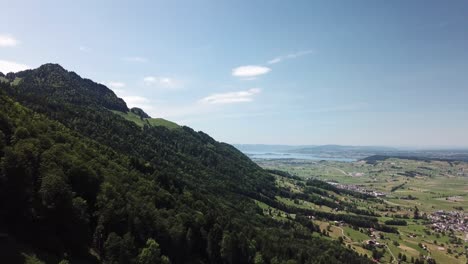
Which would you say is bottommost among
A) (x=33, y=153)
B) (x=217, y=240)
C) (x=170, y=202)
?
(x=217, y=240)

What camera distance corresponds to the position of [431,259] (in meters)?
190

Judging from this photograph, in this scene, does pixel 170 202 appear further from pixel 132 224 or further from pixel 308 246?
pixel 308 246

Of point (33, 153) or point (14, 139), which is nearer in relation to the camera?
point (33, 153)

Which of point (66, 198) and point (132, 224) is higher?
point (66, 198)

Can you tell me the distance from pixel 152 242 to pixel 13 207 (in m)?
27.8

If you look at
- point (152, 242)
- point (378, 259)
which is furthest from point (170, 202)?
point (378, 259)

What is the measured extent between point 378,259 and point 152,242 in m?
160

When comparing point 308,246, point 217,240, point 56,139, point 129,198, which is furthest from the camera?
point 308,246

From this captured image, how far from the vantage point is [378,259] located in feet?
585

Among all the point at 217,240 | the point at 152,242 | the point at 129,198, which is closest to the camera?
the point at 152,242

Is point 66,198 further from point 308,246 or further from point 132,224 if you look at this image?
point 308,246

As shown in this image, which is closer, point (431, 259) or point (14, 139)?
point (14, 139)

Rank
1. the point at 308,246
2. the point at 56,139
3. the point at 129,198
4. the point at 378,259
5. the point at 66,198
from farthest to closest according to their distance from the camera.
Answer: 1. the point at 378,259
2. the point at 308,246
3. the point at 56,139
4. the point at 129,198
5. the point at 66,198

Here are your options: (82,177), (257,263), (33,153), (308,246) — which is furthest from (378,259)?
(33,153)
